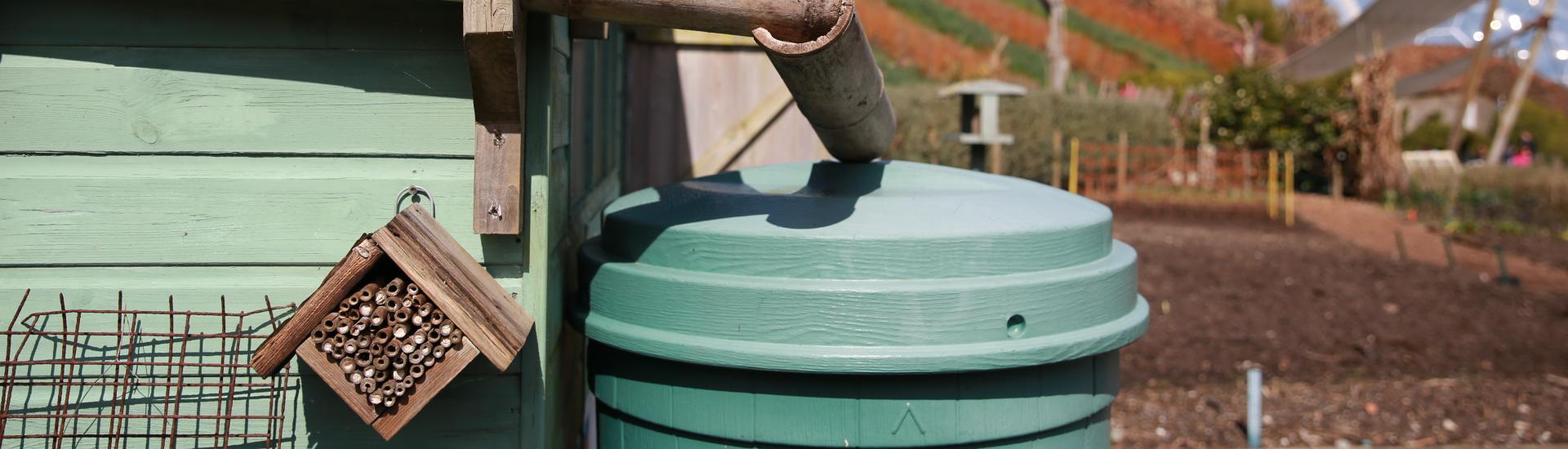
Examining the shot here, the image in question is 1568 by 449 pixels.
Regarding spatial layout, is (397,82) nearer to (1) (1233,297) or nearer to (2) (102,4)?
(2) (102,4)

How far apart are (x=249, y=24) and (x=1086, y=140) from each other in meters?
14.2

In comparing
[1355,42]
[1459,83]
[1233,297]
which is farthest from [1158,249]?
[1459,83]

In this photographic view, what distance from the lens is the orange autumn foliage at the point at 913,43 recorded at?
2336 cm

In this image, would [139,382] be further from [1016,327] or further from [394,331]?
[1016,327]

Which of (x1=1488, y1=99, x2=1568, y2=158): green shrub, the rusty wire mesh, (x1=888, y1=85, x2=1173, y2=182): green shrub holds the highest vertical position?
(x1=1488, y1=99, x2=1568, y2=158): green shrub

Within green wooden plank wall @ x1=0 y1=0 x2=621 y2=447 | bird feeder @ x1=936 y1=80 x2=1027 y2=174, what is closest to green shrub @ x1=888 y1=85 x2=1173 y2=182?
bird feeder @ x1=936 y1=80 x2=1027 y2=174

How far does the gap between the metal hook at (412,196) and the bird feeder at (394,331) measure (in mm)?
178

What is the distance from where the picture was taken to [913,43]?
81.4ft

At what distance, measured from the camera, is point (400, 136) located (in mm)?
1870

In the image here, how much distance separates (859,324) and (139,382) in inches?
48.3

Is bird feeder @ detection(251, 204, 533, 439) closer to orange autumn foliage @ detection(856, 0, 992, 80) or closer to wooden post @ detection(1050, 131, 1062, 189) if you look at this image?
wooden post @ detection(1050, 131, 1062, 189)

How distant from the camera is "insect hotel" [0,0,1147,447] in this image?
1786 millimetres

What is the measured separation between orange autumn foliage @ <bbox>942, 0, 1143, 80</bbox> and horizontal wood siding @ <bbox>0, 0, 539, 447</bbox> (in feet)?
87.4

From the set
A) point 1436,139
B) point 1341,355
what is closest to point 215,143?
point 1341,355
